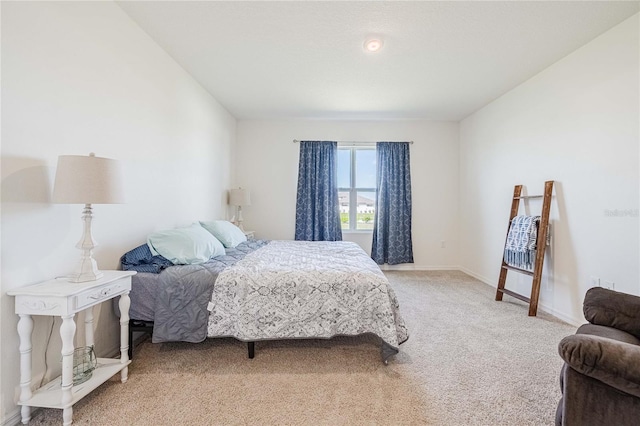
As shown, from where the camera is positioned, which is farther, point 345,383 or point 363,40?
point 363,40

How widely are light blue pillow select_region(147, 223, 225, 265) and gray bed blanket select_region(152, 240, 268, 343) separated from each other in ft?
0.59

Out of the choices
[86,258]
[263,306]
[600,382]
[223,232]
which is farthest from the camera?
[223,232]

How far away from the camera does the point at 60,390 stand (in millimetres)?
1423

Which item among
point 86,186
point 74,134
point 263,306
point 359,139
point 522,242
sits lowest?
point 263,306

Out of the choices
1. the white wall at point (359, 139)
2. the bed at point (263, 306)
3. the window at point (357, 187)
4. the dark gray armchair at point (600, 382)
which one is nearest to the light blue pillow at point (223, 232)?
the bed at point (263, 306)

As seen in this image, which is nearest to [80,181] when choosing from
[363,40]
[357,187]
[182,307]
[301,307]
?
[182,307]

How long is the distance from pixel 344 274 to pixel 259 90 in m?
2.62

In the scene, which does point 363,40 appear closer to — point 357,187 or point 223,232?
point 223,232

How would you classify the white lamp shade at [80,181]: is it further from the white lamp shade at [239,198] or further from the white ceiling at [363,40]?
the white lamp shade at [239,198]

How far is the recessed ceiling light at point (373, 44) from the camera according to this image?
7.73ft

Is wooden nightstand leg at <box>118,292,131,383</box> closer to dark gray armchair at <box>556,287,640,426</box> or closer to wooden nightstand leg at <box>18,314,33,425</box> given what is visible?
wooden nightstand leg at <box>18,314,33,425</box>

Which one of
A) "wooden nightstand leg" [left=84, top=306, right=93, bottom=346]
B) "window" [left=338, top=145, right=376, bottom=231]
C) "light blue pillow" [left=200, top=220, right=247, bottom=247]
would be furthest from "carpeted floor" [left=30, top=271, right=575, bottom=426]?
"window" [left=338, top=145, right=376, bottom=231]

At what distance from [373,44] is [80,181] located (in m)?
2.34

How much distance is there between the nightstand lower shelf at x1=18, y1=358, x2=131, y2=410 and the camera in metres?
1.35
